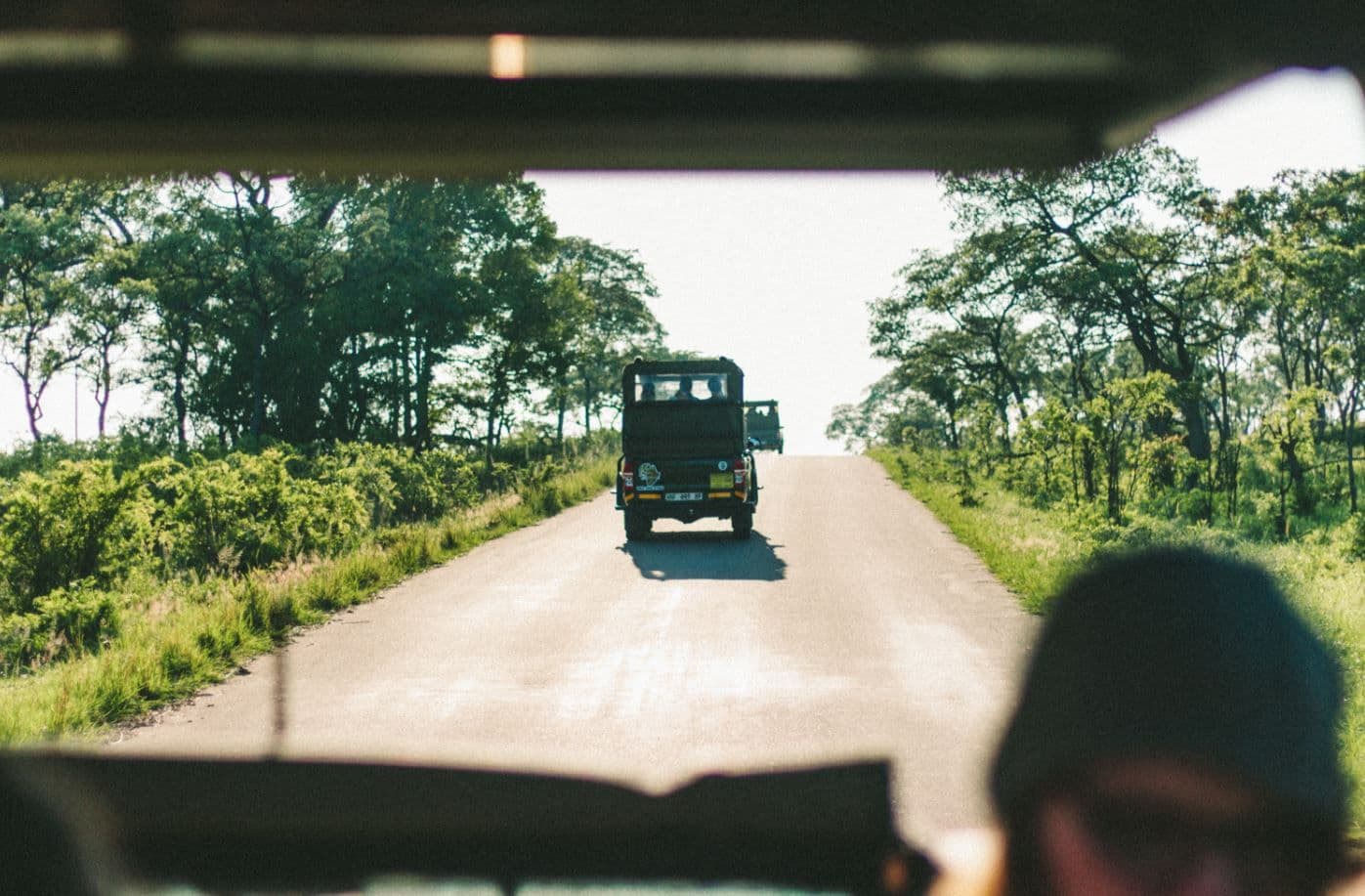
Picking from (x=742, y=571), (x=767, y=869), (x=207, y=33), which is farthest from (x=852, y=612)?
(x=207, y=33)

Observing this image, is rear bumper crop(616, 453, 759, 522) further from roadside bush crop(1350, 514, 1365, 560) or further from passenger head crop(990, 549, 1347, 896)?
passenger head crop(990, 549, 1347, 896)

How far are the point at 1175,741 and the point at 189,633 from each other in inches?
355

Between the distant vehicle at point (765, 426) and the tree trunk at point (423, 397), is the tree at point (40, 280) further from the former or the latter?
the distant vehicle at point (765, 426)

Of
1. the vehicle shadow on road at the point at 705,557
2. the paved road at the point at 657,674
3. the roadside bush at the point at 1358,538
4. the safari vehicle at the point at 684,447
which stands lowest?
the vehicle shadow on road at the point at 705,557

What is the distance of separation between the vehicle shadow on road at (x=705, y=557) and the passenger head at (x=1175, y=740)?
40.9 feet

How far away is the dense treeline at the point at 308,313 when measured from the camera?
25312 mm

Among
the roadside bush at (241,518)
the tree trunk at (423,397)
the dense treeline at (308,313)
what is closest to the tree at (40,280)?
the dense treeline at (308,313)

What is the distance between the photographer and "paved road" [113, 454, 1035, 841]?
19.3 ft

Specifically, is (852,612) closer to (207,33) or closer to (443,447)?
(207,33)

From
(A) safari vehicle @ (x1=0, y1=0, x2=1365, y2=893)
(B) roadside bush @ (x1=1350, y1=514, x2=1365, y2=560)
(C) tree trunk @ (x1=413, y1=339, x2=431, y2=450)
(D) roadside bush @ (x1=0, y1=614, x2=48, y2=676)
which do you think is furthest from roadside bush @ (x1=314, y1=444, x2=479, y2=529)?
(A) safari vehicle @ (x1=0, y1=0, x2=1365, y2=893)

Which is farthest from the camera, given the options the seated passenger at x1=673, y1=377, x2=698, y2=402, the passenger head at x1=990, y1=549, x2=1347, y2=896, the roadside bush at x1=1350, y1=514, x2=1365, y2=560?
the seated passenger at x1=673, y1=377, x2=698, y2=402

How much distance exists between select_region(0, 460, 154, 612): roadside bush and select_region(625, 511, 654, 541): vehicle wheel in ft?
26.7

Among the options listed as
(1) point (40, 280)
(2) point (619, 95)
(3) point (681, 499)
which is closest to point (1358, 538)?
(3) point (681, 499)

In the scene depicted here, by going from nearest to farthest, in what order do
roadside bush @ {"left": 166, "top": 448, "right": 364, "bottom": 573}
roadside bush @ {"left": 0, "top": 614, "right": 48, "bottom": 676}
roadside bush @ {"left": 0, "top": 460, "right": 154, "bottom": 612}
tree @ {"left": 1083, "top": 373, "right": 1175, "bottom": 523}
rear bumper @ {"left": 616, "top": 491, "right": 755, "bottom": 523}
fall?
roadside bush @ {"left": 0, "top": 614, "right": 48, "bottom": 676}
roadside bush @ {"left": 0, "top": 460, "right": 154, "bottom": 612}
tree @ {"left": 1083, "top": 373, "right": 1175, "bottom": 523}
roadside bush @ {"left": 166, "top": 448, "right": 364, "bottom": 573}
rear bumper @ {"left": 616, "top": 491, "right": 755, "bottom": 523}
